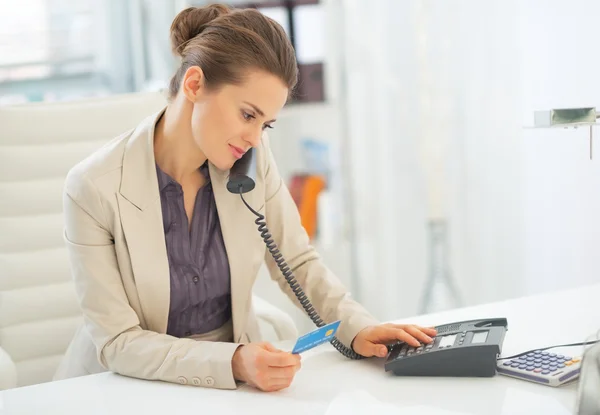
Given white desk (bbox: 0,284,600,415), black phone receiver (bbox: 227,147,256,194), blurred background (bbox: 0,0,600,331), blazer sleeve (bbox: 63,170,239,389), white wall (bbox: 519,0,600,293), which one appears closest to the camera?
white desk (bbox: 0,284,600,415)

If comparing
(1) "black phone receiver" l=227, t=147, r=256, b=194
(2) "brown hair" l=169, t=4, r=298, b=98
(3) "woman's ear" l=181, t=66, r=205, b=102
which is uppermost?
(2) "brown hair" l=169, t=4, r=298, b=98

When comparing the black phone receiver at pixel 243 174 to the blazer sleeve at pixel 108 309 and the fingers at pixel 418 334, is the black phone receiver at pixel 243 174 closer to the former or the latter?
the blazer sleeve at pixel 108 309

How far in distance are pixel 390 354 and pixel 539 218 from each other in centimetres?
156

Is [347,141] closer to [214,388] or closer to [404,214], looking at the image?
[404,214]

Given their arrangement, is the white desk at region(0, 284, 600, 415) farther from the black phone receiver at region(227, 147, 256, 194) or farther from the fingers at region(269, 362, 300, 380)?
the black phone receiver at region(227, 147, 256, 194)

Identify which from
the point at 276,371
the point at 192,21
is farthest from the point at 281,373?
the point at 192,21

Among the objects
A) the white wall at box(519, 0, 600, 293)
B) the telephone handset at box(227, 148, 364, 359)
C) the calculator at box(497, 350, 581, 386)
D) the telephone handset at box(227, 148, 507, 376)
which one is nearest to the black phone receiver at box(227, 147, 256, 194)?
the telephone handset at box(227, 148, 364, 359)

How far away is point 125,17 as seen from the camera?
9.64 ft

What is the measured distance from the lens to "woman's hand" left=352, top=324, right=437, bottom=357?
1.28 meters

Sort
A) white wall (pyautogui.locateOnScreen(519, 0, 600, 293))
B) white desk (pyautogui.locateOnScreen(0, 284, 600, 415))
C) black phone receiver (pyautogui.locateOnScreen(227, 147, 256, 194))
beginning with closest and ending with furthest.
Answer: white desk (pyautogui.locateOnScreen(0, 284, 600, 415))
black phone receiver (pyautogui.locateOnScreen(227, 147, 256, 194))
white wall (pyautogui.locateOnScreen(519, 0, 600, 293))

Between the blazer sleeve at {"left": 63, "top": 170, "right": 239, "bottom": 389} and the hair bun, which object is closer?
the blazer sleeve at {"left": 63, "top": 170, "right": 239, "bottom": 389}

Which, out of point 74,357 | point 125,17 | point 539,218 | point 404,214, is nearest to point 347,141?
point 404,214

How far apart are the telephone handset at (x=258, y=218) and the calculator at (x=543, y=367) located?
1.20ft

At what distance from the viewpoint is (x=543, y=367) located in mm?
1190
